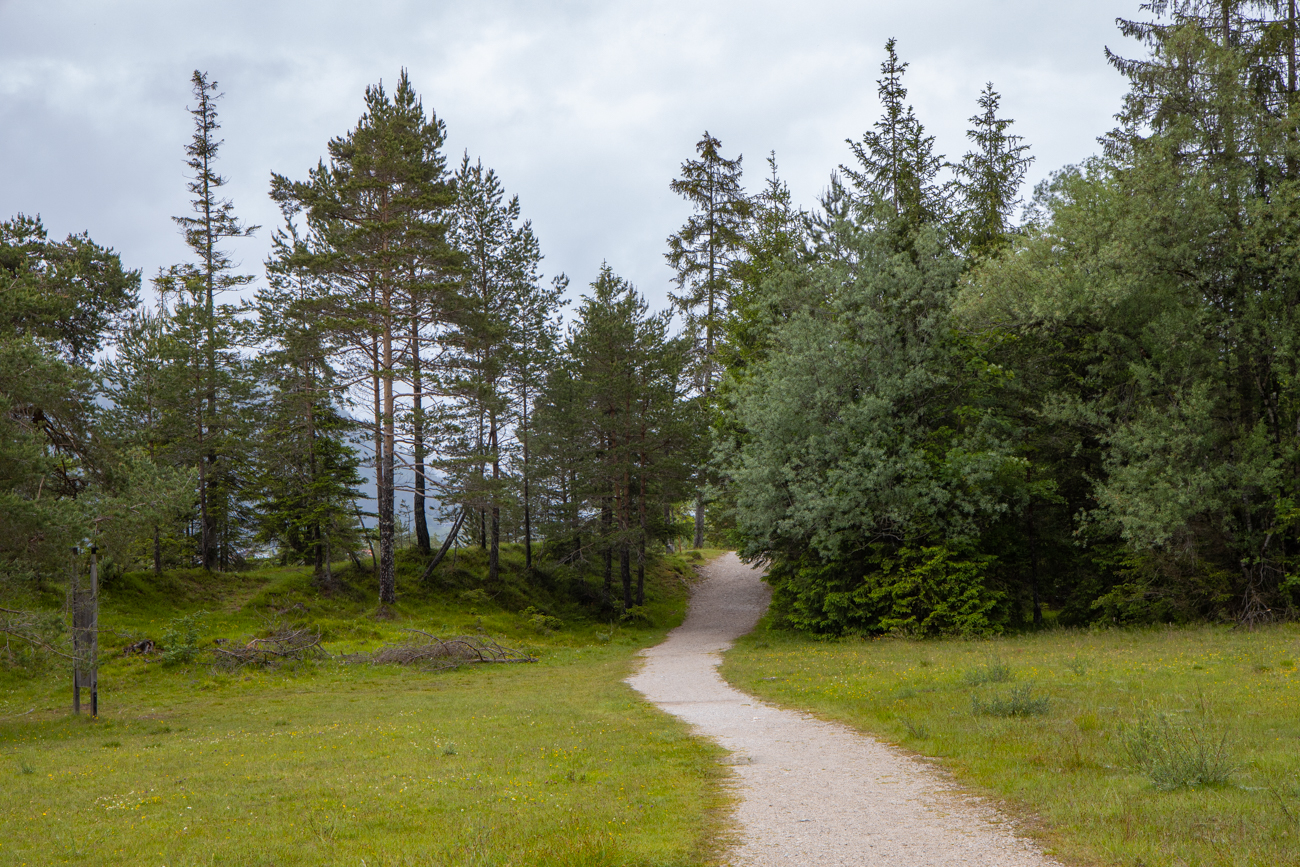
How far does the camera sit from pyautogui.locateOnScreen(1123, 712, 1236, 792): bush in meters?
7.41

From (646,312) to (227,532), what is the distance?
72.6ft

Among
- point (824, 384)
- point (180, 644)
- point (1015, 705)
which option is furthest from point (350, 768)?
point (824, 384)

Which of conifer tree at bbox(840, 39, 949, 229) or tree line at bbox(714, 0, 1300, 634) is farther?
conifer tree at bbox(840, 39, 949, 229)

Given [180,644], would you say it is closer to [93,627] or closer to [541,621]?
[93,627]

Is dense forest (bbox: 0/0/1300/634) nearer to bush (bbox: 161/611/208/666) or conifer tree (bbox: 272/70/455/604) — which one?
conifer tree (bbox: 272/70/455/604)

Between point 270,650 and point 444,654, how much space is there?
14.6 ft

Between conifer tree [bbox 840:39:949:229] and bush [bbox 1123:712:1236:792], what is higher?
conifer tree [bbox 840:39:949:229]

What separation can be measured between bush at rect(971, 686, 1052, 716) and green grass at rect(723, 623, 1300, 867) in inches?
0.8

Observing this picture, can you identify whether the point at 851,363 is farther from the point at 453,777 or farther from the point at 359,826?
the point at 359,826

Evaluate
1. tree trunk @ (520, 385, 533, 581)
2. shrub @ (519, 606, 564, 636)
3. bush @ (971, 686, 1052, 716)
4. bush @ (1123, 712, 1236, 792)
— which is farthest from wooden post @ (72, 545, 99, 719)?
tree trunk @ (520, 385, 533, 581)

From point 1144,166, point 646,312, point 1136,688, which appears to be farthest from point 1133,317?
point 646,312

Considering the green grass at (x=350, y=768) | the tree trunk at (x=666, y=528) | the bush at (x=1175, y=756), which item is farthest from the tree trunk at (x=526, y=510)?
the bush at (x=1175, y=756)

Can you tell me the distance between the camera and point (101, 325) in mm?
27266

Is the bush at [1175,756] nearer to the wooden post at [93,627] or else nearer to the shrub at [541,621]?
the wooden post at [93,627]
